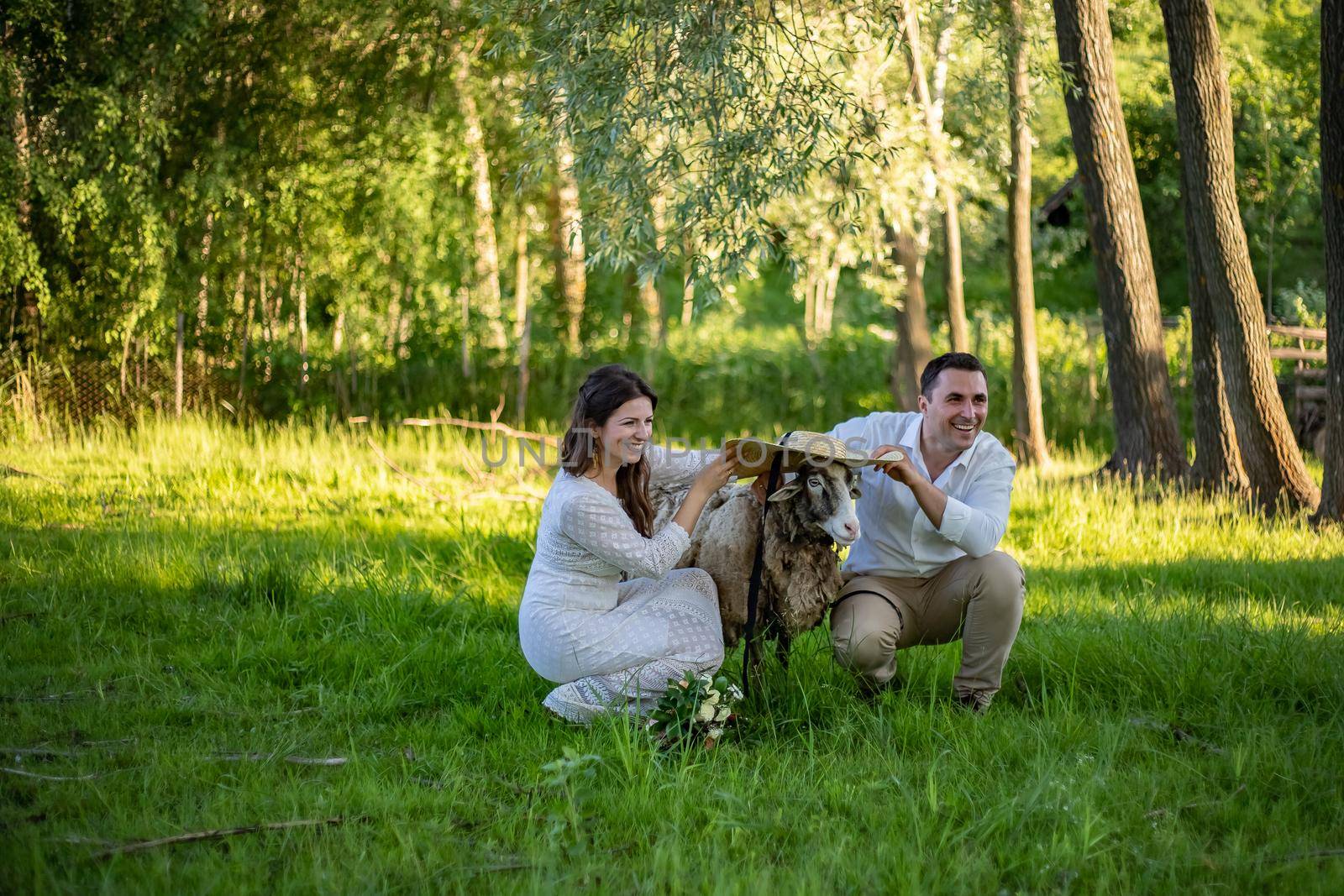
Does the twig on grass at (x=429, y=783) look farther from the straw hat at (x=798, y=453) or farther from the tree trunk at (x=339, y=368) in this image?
the tree trunk at (x=339, y=368)

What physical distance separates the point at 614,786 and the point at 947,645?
6.86 ft

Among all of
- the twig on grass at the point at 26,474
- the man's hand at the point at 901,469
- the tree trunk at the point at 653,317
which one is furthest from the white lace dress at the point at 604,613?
the tree trunk at the point at 653,317

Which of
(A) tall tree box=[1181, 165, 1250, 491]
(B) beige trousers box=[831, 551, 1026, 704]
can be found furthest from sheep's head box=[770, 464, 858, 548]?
(A) tall tree box=[1181, 165, 1250, 491]

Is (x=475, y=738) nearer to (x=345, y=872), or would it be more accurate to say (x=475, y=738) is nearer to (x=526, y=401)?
(x=345, y=872)

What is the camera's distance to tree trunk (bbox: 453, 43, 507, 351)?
1270 cm

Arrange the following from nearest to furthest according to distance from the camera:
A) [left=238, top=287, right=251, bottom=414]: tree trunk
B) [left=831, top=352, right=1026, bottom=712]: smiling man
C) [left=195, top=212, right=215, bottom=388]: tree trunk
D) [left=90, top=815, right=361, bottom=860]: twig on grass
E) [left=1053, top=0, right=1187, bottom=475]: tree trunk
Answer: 1. [left=90, top=815, right=361, bottom=860]: twig on grass
2. [left=831, top=352, right=1026, bottom=712]: smiling man
3. [left=1053, top=0, right=1187, bottom=475]: tree trunk
4. [left=195, top=212, right=215, bottom=388]: tree trunk
5. [left=238, top=287, right=251, bottom=414]: tree trunk

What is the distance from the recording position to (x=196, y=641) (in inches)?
200

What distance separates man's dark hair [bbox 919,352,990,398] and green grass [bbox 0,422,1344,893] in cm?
110

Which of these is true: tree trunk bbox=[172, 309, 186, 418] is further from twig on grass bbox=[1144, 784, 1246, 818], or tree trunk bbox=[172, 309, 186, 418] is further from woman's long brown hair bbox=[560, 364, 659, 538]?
twig on grass bbox=[1144, 784, 1246, 818]

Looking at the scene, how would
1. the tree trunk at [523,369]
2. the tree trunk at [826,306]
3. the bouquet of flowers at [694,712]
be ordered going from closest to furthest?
the bouquet of flowers at [694,712] → the tree trunk at [523,369] → the tree trunk at [826,306]

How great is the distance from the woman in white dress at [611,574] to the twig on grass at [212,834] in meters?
0.96

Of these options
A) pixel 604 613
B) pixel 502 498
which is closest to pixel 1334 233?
pixel 604 613

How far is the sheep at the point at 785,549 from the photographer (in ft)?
12.7

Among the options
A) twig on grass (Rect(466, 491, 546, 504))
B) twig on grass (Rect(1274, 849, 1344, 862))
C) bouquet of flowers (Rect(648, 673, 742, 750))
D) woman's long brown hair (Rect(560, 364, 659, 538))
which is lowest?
twig on grass (Rect(1274, 849, 1344, 862))
